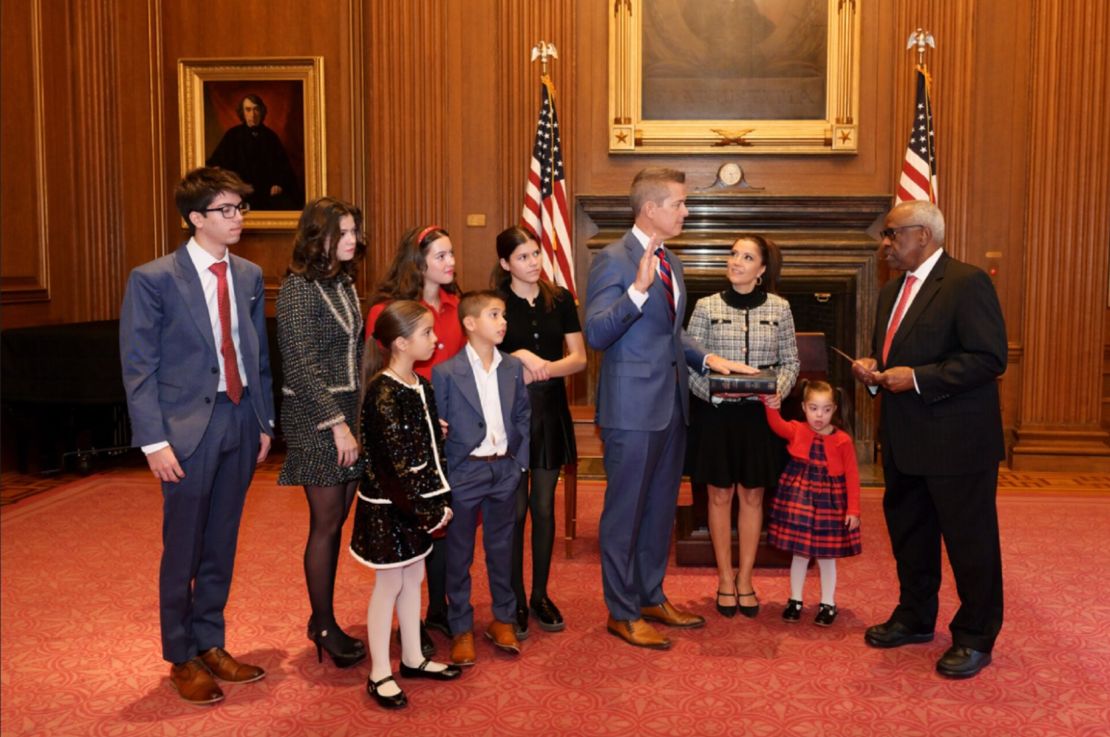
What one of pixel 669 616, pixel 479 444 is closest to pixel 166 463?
pixel 479 444

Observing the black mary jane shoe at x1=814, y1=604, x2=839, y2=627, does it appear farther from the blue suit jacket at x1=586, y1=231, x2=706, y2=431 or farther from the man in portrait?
the man in portrait

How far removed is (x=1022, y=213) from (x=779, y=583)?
4.76m

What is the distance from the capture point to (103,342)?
7.64 metres

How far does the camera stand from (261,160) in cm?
934

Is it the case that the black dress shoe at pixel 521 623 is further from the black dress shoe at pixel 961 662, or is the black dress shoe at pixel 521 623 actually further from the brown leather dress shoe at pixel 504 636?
the black dress shoe at pixel 961 662

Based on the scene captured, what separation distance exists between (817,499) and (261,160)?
636 centimetres

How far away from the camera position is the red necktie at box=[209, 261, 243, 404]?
12.9 ft

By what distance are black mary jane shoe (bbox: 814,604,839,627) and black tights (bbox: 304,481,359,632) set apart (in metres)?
2.17

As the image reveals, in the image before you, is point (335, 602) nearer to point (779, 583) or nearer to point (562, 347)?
point (562, 347)

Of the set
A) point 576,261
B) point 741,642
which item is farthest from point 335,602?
point 576,261

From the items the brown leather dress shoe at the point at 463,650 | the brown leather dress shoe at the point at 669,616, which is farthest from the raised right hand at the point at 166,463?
the brown leather dress shoe at the point at 669,616

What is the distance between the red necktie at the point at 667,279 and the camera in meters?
4.39

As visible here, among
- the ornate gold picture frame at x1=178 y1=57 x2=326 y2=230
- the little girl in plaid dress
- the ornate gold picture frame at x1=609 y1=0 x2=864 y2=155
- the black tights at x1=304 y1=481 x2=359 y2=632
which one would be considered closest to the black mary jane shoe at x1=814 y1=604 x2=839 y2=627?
the little girl in plaid dress

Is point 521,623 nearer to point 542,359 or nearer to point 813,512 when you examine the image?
point 542,359
